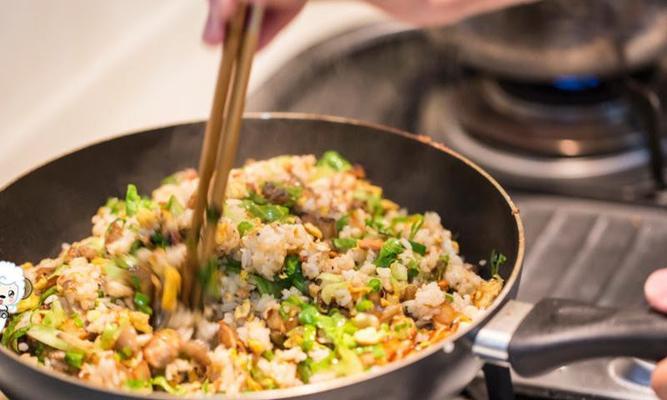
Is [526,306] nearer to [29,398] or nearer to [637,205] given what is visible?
[29,398]

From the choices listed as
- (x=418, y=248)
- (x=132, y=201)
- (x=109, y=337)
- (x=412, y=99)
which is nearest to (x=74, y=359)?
(x=109, y=337)

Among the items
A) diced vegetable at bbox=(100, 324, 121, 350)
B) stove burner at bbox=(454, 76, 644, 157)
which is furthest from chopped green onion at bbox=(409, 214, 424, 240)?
stove burner at bbox=(454, 76, 644, 157)

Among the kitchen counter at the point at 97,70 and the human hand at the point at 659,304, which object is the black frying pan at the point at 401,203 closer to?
the human hand at the point at 659,304

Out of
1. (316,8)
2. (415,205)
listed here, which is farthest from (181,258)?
(316,8)

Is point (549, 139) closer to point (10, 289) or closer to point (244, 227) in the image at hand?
point (244, 227)

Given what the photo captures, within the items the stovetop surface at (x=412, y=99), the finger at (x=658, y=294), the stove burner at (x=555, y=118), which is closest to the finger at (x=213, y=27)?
the finger at (x=658, y=294)

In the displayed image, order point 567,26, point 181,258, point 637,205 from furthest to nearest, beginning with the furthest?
point 567,26
point 637,205
point 181,258
